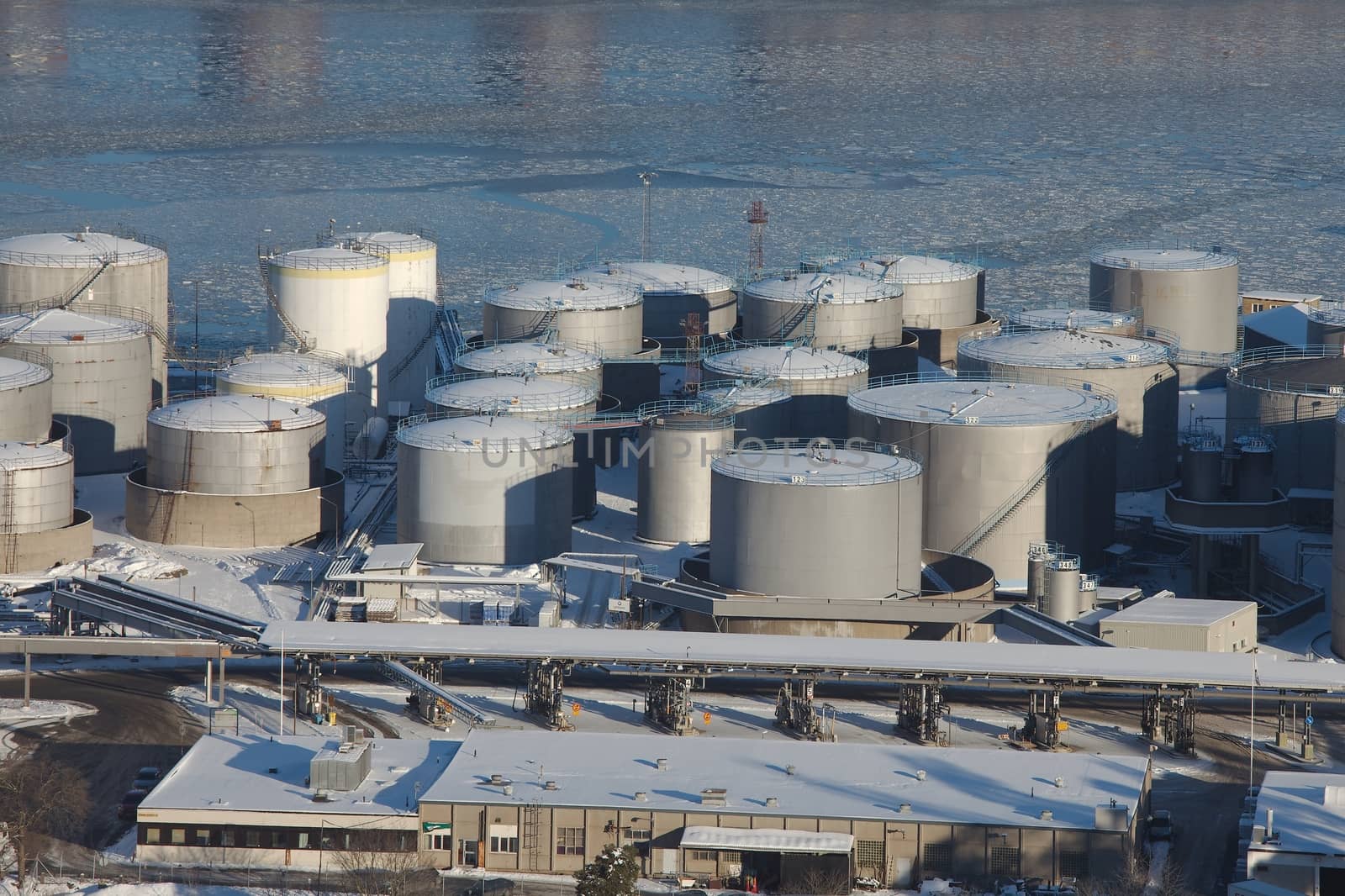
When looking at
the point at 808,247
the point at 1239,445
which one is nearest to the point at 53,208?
the point at 808,247

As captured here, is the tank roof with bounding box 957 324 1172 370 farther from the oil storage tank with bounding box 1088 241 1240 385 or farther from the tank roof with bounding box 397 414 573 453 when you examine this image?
the tank roof with bounding box 397 414 573 453

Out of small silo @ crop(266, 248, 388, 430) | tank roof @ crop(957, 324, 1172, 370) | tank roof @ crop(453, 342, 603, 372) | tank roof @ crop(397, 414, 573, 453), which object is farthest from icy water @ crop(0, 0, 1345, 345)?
tank roof @ crop(397, 414, 573, 453)

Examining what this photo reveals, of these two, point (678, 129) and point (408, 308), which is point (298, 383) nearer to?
point (408, 308)

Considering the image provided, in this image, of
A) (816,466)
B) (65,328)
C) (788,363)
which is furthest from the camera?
(65,328)

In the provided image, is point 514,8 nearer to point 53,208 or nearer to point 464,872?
point 53,208

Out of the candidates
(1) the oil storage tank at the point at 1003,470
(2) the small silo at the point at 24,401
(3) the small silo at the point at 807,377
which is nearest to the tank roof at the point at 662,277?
(3) the small silo at the point at 807,377

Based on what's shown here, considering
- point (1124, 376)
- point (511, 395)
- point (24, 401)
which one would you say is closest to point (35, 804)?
point (511, 395)
